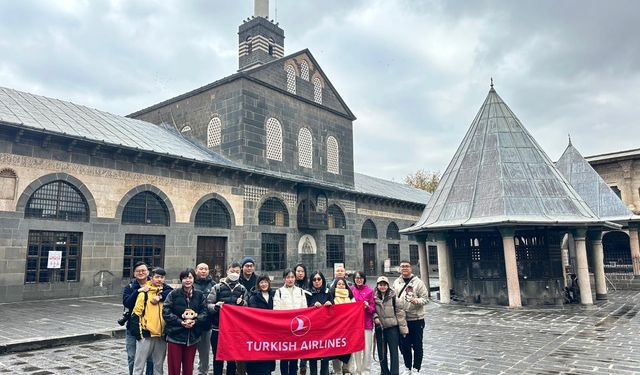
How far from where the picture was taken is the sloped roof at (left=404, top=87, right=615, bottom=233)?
1423 cm

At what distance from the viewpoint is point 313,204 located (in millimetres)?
26734

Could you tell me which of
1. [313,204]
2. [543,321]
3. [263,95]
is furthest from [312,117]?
[543,321]

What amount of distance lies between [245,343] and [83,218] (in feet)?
44.4

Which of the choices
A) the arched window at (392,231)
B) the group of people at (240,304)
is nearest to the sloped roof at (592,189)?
the arched window at (392,231)

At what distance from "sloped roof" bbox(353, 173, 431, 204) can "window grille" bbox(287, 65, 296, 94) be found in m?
8.36

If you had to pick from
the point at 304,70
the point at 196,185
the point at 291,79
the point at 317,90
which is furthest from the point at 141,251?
the point at 317,90

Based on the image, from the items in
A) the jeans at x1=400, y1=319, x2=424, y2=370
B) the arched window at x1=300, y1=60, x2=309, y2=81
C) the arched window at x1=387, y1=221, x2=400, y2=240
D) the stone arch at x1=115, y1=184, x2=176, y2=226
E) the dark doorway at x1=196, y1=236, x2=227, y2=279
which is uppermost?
the arched window at x1=300, y1=60, x2=309, y2=81

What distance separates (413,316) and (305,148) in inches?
855

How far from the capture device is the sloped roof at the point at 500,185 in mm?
14234

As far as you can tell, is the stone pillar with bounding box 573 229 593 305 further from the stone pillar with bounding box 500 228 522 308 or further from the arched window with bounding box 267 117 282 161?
the arched window with bounding box 267 117 282 161

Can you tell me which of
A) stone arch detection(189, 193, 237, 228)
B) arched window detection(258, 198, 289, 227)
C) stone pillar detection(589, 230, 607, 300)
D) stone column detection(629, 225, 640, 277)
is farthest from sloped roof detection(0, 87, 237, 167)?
stone column detection(629, 225, 640, 277)

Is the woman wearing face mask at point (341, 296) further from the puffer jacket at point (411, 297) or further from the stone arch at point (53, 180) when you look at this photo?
the stone arch at point (53, 180)

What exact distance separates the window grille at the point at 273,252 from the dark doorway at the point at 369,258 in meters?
8.70

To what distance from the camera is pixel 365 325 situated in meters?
6.68
